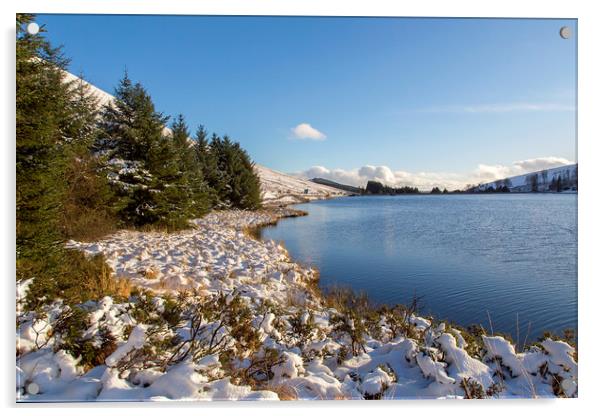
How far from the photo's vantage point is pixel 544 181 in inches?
142

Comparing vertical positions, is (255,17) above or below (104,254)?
above

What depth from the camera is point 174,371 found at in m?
2.50

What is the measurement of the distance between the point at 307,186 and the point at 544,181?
294 cm

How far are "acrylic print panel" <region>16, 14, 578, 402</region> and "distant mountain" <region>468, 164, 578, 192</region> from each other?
0.07ft

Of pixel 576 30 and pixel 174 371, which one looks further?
pixel 576 30

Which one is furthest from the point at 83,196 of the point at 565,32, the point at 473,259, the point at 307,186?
the point at 473,259

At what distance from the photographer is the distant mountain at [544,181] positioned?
3549 millimetres

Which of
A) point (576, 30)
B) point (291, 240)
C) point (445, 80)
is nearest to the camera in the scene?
point (576, 30)

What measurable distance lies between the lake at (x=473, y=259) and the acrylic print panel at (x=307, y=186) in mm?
64

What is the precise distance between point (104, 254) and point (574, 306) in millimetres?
6204

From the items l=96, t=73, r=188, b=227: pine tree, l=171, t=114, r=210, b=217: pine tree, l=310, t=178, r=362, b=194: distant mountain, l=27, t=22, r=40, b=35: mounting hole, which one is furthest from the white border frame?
l=171, t=114, r=210, b=217: pine tree

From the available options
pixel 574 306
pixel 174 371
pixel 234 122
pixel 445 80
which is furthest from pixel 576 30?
pixel 174 371

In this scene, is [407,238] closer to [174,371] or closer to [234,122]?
[234,122]

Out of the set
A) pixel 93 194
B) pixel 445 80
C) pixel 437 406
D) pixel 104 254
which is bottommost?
pixel 437 406
